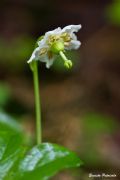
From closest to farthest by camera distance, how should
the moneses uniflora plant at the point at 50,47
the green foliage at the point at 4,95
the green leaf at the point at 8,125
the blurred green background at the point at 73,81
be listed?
1. the moneses uniflora plant at the point at 50,47
2. the green leaf at the point at 8,125
3. the blurred green background at the point at 73,81
4. the green foliage at the point at 4,95

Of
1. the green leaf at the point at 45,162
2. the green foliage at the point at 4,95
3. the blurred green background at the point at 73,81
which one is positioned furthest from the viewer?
the green foliage at the point at 4,95

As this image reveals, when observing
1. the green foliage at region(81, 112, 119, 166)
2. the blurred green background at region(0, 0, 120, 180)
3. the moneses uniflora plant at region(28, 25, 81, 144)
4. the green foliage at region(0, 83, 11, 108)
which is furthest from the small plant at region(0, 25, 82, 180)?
the green foliage at region(0, 83, 11, 108)

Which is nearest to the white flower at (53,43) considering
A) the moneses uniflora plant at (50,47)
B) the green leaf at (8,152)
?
the moneses uniflora plant at (50,47)

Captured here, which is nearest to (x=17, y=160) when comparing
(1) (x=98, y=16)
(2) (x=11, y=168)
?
(2) (x=11, y=168)

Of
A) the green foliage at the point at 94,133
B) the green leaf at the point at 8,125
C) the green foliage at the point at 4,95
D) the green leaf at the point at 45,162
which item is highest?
the green foliage at the point at 4,95

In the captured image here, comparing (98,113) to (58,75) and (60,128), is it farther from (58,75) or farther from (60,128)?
(58,75)

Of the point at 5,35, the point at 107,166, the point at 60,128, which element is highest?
the point at 5,35

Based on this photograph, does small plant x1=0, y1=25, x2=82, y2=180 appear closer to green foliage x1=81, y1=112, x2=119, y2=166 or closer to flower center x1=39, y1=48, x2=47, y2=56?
flower center x1=39, y1=48, x2=47, y2=56

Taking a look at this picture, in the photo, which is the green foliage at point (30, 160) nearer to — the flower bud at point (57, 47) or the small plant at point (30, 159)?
the small plant at point (30, 159)
